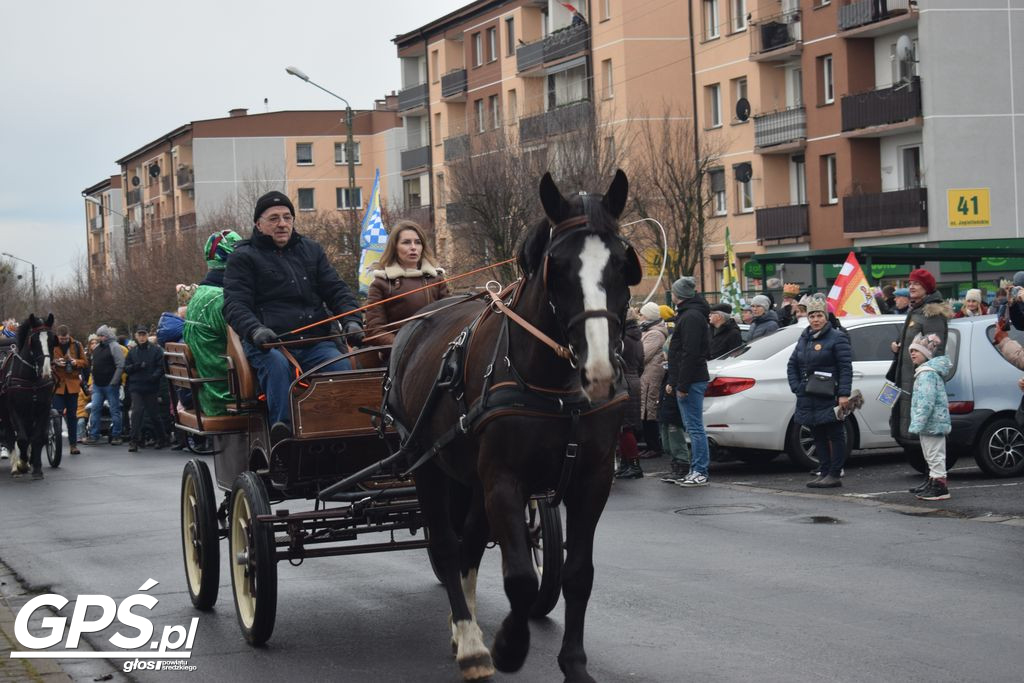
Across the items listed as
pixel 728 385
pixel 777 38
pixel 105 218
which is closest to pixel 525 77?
pixel 777 38

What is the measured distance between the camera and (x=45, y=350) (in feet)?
70.0

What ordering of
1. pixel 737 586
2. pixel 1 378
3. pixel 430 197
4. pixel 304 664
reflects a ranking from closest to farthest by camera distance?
pixel 304 664 < pixel 737 586 < pixel 1 378 < pixel 430 197

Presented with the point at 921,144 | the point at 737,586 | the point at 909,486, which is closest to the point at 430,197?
the point at 921,144

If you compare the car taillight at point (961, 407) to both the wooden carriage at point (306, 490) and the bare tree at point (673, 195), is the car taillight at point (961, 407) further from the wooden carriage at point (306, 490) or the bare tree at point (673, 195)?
the bare tree at point (673, 195)

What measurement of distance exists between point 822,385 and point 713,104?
125ft

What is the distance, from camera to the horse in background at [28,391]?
21.1 metres

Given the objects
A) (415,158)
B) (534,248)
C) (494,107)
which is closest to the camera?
(534,248)

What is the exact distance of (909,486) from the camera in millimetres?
14930

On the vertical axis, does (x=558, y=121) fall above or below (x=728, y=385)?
above

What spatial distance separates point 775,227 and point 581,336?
4327 centimetres

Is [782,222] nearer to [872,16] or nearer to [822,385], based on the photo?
[872,16]

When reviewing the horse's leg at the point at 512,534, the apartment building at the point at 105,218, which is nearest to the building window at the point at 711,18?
the horse's leg at the point at 512,534

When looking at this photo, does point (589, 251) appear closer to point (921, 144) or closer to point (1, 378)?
point (1, 378)

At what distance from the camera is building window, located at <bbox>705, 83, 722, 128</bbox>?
51.6m
